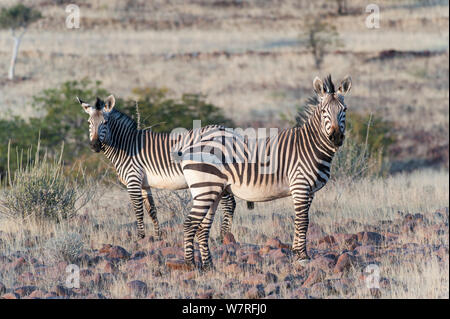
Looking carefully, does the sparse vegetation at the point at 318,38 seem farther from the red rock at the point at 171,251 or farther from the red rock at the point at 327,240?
the red rock at the point at 171,251

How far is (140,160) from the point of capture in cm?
988

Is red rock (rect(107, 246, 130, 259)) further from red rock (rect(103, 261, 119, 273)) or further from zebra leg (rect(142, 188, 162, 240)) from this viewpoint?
zebra leg (rect(142, 188, 162, 240))

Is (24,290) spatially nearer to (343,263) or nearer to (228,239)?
(228,239)

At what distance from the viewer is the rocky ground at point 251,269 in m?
7.18

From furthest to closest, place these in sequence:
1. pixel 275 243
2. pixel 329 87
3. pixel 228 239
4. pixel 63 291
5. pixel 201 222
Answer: pixel 228 239 → pixel 275 243 → pixel 201 222 → pixel 329 87 → pixel 63 291

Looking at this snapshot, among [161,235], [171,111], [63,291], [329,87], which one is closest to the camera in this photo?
[63,291]

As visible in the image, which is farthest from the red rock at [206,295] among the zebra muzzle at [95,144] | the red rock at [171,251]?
the zebra muzzle at [95,144]

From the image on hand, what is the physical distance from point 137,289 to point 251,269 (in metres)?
Result: 1.45

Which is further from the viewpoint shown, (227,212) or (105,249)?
(227,212)

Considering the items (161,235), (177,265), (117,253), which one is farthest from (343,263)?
(161,235)

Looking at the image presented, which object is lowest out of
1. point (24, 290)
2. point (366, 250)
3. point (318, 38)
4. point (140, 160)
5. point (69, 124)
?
point (24, 290)

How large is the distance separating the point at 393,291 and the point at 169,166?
3.97 m

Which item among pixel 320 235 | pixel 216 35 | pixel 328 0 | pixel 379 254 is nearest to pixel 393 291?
pixel 379 254

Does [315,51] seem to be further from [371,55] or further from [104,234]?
[104,234]
